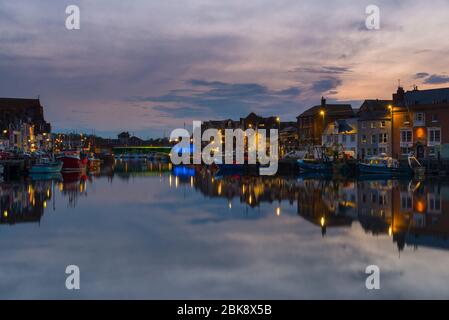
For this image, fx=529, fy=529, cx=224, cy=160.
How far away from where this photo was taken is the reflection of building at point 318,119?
99062mm

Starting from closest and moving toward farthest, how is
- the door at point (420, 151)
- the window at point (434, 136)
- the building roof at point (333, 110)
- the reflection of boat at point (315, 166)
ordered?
the window at point (434, 136) < the door at point (420, 151) < the reflection of boat at point (315, 166) < the building roof at point (333, 110)

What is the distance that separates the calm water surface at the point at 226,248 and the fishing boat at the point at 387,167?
26865 mm

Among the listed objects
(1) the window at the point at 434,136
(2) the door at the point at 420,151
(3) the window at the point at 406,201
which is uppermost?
(1) the window at the point at 434,136

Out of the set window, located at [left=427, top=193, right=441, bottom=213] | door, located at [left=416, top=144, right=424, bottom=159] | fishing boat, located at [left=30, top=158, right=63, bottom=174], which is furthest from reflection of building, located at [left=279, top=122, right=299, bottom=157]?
window, located at [left=427, top=193, right=441, bottom=213]

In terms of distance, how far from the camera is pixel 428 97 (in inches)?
2798

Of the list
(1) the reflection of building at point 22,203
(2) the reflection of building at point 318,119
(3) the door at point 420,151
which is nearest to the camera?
(1) the reflection of building at point 22,203

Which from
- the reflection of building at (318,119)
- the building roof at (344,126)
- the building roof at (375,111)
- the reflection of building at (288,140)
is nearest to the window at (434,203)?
the building roof at (375,111)

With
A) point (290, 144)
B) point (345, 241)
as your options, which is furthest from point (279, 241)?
point (290, 144)

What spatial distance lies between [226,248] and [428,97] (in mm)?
60395

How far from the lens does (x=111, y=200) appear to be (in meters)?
36.7

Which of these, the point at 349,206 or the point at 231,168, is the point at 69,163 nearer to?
the point at 231,168

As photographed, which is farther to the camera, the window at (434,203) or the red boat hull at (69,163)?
the red boat hull at (69,163)

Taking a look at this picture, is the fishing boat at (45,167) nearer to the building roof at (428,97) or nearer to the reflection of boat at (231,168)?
the reflection of boat at (231,168)
